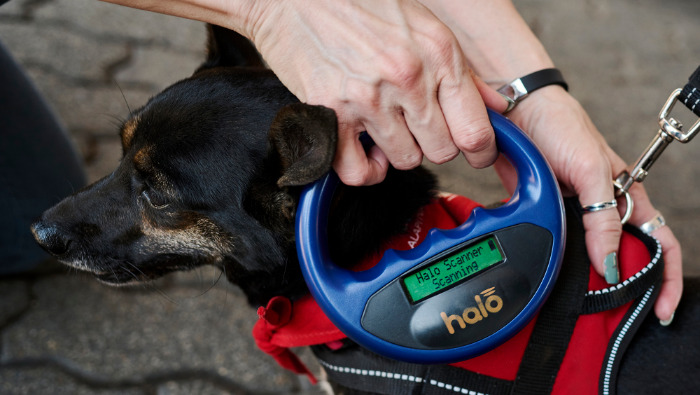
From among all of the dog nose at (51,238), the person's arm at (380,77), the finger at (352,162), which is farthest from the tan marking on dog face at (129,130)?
the finger at (352,162)

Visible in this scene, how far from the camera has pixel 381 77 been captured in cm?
101

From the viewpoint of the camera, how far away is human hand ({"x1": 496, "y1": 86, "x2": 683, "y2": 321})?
120 cm

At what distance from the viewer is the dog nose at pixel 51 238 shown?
1354 millimetres

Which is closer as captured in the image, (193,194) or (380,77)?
(380,77)

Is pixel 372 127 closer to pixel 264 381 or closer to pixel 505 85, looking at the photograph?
pixel 505 85

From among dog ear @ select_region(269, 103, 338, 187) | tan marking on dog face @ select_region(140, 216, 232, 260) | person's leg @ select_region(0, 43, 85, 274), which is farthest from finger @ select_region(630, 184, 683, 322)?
person's leg @ select_region(0, 43, 85, 274)

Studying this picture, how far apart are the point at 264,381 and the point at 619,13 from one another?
361 centimetres

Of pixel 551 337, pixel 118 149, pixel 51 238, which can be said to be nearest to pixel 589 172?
pixel 551 337

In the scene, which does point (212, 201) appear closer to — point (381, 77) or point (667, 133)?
point (381, 77)

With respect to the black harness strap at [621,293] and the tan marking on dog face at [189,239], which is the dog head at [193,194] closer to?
the tan marking on dog face at [189,239]

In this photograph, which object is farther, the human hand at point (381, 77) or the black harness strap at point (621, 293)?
the black harness strap at point (621, 293)

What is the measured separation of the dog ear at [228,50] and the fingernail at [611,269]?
41.0 inches

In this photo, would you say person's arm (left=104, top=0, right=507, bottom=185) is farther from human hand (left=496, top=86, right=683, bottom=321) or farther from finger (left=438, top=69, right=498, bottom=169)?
human hand (left=496, top=86, right=683, bottom=321)

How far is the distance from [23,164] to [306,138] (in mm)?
1531
